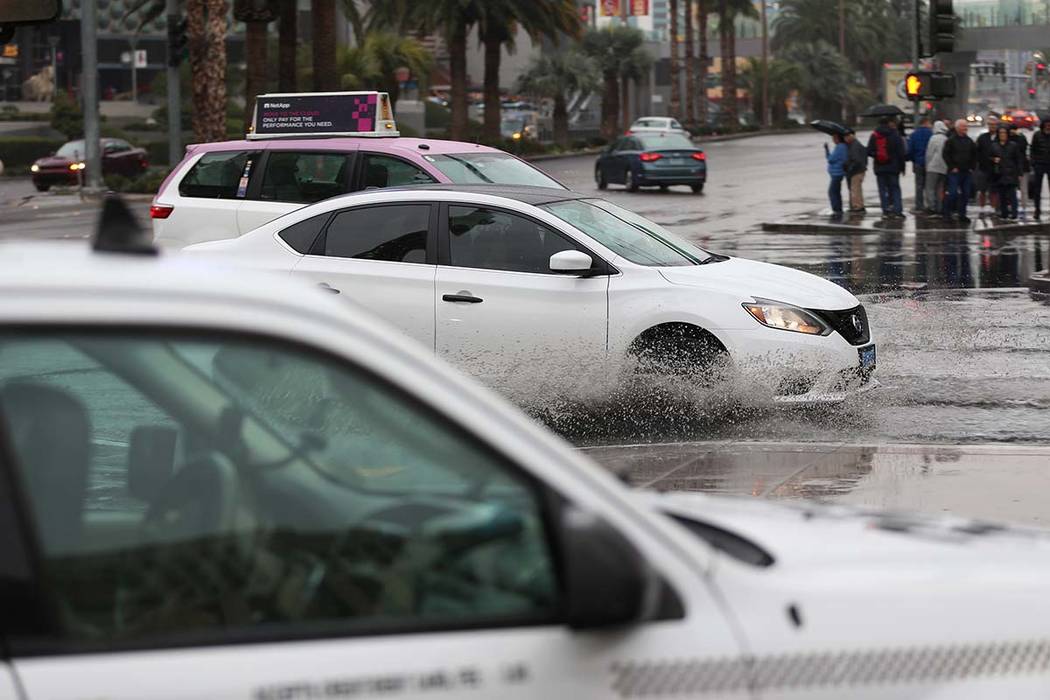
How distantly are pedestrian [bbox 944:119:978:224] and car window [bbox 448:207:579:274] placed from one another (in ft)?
58.1

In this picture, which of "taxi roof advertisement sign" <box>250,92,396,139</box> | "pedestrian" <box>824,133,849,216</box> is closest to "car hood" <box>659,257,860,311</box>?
"taxi roof advertisement sign" <box>250,92,396,139</box>

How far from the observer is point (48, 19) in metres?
7.44

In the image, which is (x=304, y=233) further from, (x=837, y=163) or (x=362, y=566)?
(x=837, y=163)

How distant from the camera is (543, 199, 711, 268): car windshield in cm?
1025

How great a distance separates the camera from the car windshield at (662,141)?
1519 inches

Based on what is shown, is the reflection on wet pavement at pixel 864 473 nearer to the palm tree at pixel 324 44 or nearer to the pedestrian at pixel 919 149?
the pedestrian at pixel 919 149

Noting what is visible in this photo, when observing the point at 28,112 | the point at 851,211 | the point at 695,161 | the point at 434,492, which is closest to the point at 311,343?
the point at 434,492

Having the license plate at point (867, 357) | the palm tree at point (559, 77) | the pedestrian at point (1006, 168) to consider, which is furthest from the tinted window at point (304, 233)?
the palm tree at point (559, 77)

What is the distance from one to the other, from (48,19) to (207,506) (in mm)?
5309

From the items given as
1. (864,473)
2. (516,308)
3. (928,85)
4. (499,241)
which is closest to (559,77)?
(928,85)

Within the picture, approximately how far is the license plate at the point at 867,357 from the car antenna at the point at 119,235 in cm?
798

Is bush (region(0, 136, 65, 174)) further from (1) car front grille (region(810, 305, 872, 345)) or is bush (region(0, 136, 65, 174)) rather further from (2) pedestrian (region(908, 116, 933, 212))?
(1) car front grille (region(810, 305, 872, 345))

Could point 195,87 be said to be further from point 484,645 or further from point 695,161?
point 484,645

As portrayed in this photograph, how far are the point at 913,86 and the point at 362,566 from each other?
1081 inches
